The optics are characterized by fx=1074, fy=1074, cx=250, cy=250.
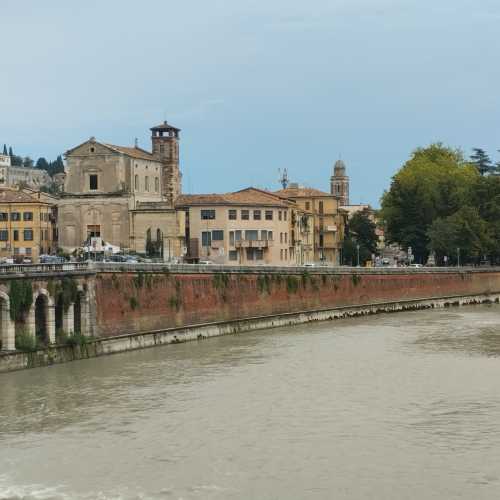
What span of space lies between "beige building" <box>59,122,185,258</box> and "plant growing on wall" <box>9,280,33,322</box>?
38.3 meters

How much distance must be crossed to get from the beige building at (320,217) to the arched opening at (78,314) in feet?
212

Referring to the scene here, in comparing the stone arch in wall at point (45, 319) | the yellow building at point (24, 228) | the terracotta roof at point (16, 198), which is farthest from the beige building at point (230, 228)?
the stone arch in wall at point (45, 319)

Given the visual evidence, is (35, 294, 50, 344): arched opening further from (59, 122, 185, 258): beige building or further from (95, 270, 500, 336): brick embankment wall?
(59, 122, 185, 258): beige building

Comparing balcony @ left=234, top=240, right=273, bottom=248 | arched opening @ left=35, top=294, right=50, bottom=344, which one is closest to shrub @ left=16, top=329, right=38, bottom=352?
arched opening @ left=35, top=294, right=50, bottom=344

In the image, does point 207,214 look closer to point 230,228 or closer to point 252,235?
point 230,228

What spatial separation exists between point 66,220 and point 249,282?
2396 cm

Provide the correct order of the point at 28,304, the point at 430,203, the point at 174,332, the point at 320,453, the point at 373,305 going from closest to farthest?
1. the point at 320,453
2. the point at 28,304
3. the point at 174,332
4. the point at 373,305
5. the point at 430,203

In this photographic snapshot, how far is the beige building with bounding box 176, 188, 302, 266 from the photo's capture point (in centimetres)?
9312

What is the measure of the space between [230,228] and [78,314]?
130 ft

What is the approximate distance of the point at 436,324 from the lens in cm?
7506

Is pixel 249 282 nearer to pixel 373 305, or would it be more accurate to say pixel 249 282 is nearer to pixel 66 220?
pixel 373 305

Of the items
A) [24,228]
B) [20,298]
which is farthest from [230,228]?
[20,298]

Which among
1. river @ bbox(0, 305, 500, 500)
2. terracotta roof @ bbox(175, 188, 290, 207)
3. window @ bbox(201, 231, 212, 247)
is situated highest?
terracotta roof @ bbox(175, 188, 290, 207)

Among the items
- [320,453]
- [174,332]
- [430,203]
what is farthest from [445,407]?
[430,203]
